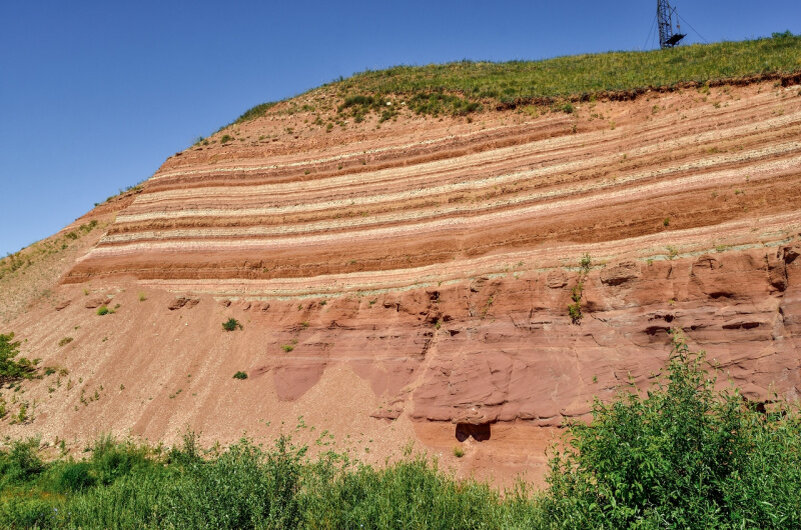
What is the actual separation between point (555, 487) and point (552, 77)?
890 inches

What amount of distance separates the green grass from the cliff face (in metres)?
1.29

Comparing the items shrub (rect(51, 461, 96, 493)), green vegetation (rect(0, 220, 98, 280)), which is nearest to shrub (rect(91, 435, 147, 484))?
shrub (rect(51, 461, 96, 493))

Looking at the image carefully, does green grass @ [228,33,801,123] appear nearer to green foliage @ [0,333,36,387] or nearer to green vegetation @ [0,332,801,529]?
green vegetation @ [0,332,801,529]

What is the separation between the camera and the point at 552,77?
88.3ft

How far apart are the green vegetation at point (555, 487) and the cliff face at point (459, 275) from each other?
1.58 m

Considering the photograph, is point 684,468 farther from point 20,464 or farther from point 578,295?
point 20,464

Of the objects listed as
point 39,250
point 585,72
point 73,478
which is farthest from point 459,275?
point 39,250

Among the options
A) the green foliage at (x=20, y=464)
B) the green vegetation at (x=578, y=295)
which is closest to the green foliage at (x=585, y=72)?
the green vegetation at (x=578, y=295)

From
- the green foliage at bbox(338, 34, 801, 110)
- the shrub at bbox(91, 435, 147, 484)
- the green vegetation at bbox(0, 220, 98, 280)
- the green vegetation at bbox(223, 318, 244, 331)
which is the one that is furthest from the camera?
the green vegetation at bbox(0, 220, 98, 280)

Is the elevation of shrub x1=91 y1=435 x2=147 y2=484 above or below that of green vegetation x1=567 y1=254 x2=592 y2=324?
below

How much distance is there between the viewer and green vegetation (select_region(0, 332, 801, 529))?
711 centimetres

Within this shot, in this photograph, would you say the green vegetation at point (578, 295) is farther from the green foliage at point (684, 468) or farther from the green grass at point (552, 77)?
the green grass at point (552, 77)

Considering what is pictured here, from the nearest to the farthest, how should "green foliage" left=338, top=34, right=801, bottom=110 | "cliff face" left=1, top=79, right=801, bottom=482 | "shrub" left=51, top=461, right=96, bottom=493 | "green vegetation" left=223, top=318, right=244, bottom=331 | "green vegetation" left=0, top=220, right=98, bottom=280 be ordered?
"cliff face" left=1, top=79, right=801, bottom=482 → "shrub" left=51, top=461, right=96, bottom=493 → "green vegetation" left=223, top=318, right=244, bottom=331 → "green foliage" left=338, top=34, right=801, bottom=110 → "green vegetation" left=0, top=220, right=98, bottom=280

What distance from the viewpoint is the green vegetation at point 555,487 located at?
711cm
